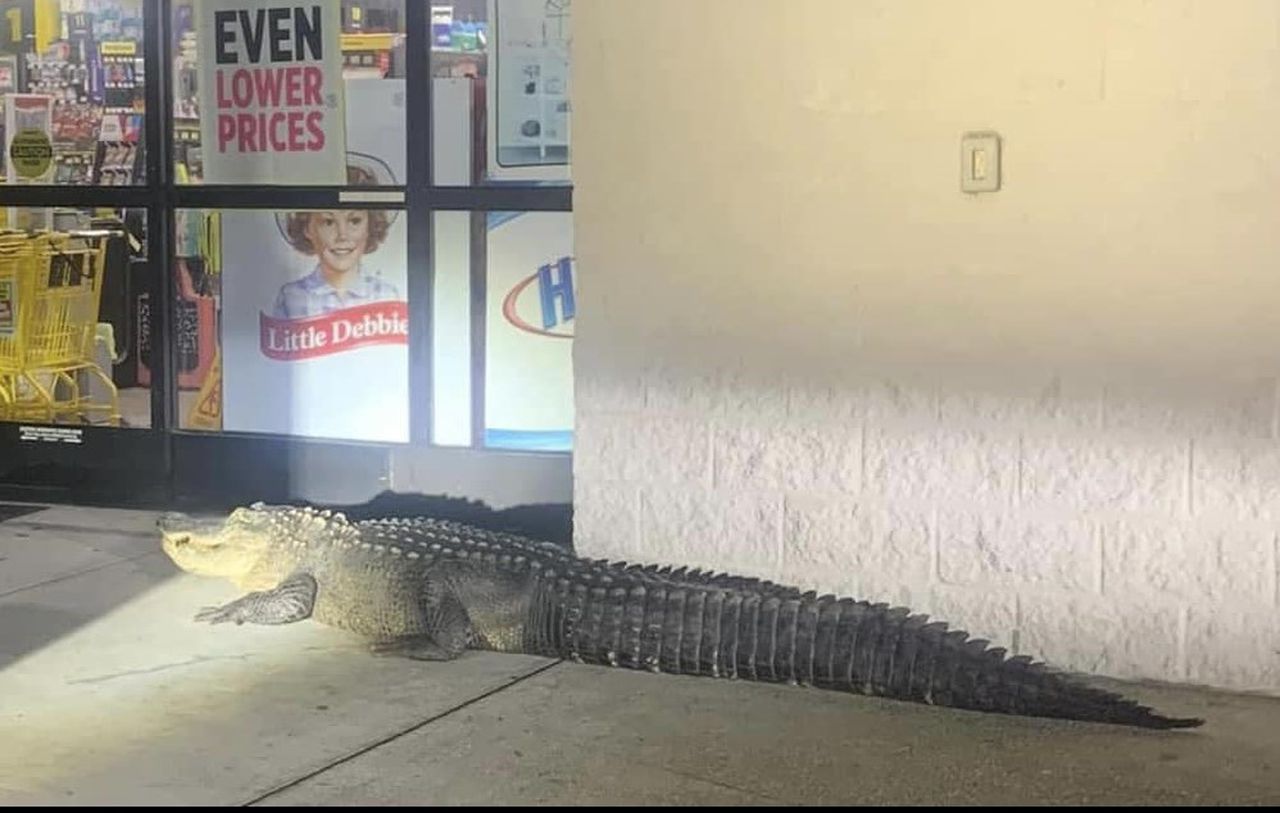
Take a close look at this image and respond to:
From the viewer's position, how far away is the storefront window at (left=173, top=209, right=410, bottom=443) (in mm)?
7418

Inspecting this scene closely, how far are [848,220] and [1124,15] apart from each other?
1087 mm

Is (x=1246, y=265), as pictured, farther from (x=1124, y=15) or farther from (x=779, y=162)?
(x=779, y=162)

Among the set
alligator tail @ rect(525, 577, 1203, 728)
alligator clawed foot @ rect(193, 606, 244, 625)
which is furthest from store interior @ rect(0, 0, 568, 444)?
alligator tail @ rect(525, 577, 1203, 728)

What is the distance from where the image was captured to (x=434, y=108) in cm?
718

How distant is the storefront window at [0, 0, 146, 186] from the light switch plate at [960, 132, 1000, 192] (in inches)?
156

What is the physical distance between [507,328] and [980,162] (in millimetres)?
2338

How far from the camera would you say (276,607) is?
20.4 ft

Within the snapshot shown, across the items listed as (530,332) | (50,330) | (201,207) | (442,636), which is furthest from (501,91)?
(50,330)

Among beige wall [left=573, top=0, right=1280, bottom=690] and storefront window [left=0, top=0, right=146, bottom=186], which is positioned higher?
storefront window [left=0, top=0, right=146, bottom=186]

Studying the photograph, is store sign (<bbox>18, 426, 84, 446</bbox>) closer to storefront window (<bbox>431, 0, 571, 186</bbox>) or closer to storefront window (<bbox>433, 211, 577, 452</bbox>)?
storefront window (<bbox>433, 211, 577, 452</bbox>)

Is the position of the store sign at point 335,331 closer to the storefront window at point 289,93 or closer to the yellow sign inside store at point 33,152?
the storefront window at point 289,93

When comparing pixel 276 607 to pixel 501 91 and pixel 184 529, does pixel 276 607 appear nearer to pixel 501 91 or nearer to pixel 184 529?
pixel 184 529

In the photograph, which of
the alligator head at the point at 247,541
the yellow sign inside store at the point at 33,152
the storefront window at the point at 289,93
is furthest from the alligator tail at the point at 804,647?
the yellow sign inside store at the point at 33,152

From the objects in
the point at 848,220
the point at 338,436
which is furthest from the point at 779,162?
the point at 338,436
